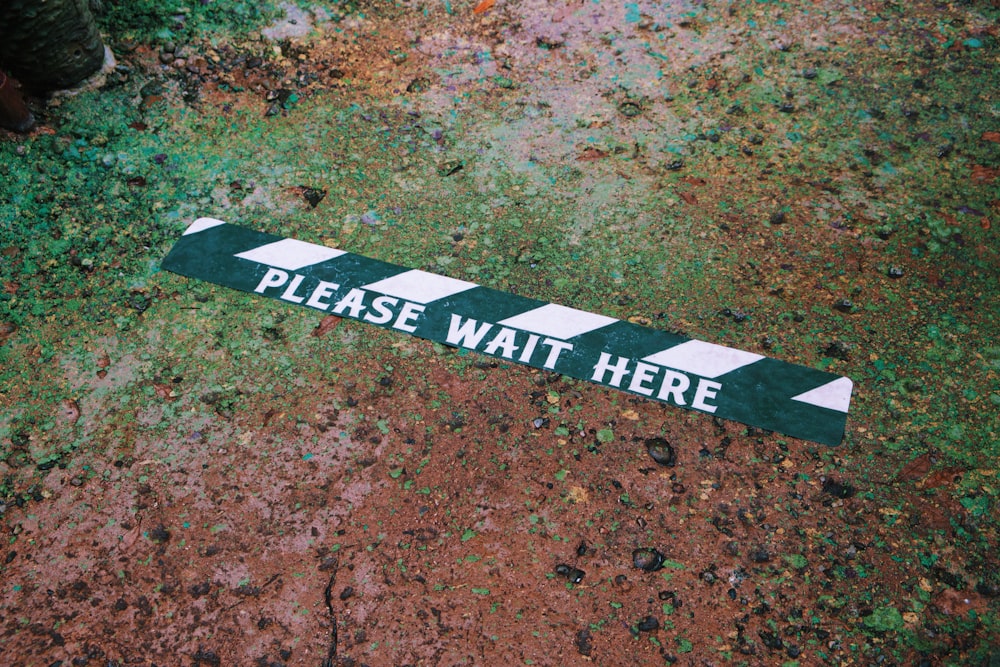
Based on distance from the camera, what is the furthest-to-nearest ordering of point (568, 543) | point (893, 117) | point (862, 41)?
point (862, 41)
point (893, 117)
point (568, 543)

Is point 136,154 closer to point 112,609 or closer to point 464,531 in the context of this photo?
point 112,609

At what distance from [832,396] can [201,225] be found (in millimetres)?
2904

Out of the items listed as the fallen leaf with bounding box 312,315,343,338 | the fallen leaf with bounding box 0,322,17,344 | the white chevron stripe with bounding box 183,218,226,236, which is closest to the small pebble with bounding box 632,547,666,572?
the fallen leaf with bounding box 312,315,343,338

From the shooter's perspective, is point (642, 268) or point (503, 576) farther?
point (642, 268)

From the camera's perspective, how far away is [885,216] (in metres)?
3.37

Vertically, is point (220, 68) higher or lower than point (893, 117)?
higher

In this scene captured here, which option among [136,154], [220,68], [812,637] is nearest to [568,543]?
[812,637]

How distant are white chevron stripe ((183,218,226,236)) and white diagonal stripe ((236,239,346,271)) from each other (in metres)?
0.24

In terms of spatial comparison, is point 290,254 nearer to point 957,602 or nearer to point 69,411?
point 69,411

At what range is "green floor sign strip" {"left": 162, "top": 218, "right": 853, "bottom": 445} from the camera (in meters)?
2.82

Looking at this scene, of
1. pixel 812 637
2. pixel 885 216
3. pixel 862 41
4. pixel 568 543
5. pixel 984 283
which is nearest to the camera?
pixel 812 637

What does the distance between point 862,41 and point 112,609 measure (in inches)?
179

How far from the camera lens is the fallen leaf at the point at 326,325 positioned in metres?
3.04

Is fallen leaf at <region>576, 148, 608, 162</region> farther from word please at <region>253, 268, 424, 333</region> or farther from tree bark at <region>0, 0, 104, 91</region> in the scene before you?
tree bark at <region>0, 0, 104, 91</region>
